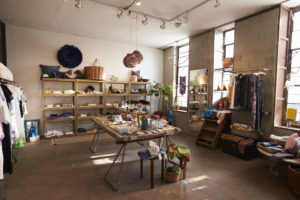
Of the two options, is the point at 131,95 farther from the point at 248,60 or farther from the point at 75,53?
the point at 248,60

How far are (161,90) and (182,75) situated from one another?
38.0 inches

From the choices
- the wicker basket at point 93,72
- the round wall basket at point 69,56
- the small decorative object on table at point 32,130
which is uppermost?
the round wall basket at point 69,56

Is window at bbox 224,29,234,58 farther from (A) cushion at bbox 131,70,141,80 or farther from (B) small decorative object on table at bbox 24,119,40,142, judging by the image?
(B) small decorative object on table at bbox 24,119,40,142

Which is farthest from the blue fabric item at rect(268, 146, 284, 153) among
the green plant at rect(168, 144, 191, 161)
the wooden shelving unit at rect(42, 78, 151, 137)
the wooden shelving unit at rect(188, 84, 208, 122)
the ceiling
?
the wooden shelving unit at rect(42, 78, 151, 137)

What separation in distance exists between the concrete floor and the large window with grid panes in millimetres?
2666

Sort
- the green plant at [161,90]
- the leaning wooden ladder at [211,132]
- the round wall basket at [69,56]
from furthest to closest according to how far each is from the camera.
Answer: the green plant at [161,90], the round wall basket at [69,56], the leaning wooden ladder at [211,132]

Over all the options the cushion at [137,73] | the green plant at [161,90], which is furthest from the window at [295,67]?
the cushion at [137,73]

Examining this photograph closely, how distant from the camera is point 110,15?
400cm

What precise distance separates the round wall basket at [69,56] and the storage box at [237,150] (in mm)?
4787

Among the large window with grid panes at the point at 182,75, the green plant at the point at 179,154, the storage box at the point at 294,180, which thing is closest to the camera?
the storage box at the point at 294,180

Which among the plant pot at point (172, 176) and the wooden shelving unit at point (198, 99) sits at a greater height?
the wooden shelving unit at point (198, 99)

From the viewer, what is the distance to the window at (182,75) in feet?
20.0

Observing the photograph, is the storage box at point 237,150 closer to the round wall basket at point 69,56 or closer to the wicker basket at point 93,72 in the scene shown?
the wicker basket at point 93,72

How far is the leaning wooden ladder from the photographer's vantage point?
4227 millimetres
